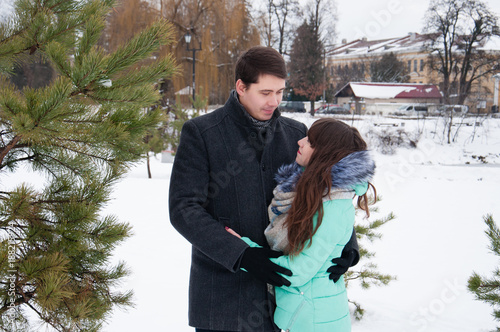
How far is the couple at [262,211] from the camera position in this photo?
1.51 m

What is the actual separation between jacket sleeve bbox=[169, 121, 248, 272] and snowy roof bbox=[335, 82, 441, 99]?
28779 millimetres

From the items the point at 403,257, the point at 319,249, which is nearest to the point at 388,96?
the point at 403,257

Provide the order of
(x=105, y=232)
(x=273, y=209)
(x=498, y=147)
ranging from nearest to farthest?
(x=273, y=209), (x=105, y=232), (x=498, y=147)

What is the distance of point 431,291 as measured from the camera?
4.30m

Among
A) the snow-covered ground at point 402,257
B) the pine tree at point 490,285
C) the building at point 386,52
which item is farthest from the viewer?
the building at point 386,52

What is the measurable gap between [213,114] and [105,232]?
0.73 metres

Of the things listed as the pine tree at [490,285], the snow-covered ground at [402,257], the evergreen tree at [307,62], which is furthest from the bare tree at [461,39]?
the pine tree at [490,285]

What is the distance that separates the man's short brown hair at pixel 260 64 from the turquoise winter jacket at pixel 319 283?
53 centimetres

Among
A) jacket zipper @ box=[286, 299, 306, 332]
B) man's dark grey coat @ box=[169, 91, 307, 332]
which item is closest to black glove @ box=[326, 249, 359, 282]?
jacket zipper @ box=[286, 299, 306, 332]

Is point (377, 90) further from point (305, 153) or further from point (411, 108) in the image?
point (305, 153)

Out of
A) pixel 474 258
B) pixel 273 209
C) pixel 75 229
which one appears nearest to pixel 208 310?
pixel 273 209

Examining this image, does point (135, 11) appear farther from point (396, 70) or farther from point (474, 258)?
point (396, 70)

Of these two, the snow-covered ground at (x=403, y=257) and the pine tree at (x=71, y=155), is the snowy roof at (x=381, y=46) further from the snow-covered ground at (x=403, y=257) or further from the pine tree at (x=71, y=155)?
the pine tree at (x=71, y=155)

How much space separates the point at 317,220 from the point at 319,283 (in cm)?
27
